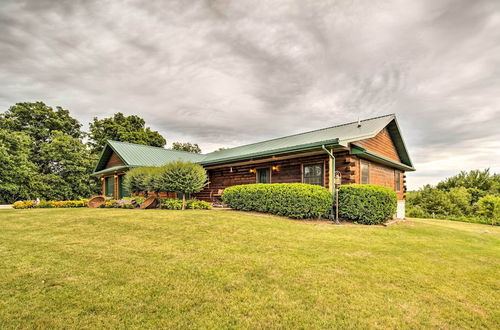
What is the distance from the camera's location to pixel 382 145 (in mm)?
13523

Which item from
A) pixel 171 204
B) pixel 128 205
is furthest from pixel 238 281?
pixel 128 205

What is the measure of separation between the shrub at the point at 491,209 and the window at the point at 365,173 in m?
9.19

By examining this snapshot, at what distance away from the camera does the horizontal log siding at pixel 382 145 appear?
12009mm

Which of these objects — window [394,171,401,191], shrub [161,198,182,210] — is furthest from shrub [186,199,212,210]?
window [394,171,401,191]

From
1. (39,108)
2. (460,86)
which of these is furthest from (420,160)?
(39,108)

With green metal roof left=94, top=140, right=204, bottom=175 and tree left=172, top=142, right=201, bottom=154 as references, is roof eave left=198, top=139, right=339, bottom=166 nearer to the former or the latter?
green metal roof left=94, top=140, right=204, bottom=175

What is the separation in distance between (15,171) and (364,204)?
2591 cm

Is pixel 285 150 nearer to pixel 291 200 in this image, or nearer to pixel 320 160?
pixel 320 160

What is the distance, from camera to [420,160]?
18.0 metres

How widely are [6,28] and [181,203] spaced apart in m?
9.27

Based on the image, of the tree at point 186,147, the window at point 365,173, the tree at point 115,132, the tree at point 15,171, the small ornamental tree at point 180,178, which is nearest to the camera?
the small ornamental tree at point 180,178

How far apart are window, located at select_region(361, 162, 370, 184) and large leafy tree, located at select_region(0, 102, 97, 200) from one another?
1018 inches

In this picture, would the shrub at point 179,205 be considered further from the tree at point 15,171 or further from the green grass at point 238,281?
the tree at point 15,171

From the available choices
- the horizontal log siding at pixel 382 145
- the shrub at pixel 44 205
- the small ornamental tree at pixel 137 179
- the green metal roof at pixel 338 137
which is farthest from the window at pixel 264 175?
the shrub at pixel 44 205
